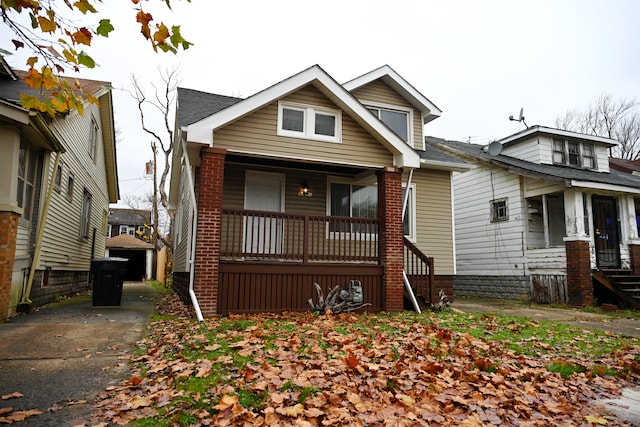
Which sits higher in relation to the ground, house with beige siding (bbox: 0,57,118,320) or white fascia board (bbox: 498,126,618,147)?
white fascia board (bbox: 498,126,618,147)

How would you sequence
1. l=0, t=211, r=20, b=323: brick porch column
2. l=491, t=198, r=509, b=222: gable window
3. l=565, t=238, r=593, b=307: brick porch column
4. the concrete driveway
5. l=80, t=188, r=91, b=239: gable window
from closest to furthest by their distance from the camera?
the concrete driveway
l=0, t=211, r=20, b=323: brick porch column
l=565, t=238, r=593, b=307: brick porch column
l=80, t=188, r=91, b=239: gable window
l=491, t=198, r=509, b=222: gable window

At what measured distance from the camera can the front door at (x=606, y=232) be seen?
13703mm

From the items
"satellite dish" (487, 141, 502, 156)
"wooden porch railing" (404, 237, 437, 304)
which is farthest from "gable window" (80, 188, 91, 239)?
"satellite dish" (487, 141, 502, 156)

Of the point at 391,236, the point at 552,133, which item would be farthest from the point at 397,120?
the point at 552,133

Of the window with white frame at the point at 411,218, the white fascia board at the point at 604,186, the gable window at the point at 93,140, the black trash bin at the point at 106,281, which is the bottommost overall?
the black trash bin at the point at 106,281

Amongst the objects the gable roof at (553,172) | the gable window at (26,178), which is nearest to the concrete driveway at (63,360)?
the gable window at (26,178)

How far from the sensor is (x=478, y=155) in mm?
15500

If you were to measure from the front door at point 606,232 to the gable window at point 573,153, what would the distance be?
2759 mm

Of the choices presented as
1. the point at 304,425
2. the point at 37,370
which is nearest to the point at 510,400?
the point at 304,425

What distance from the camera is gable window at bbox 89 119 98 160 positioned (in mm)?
14863

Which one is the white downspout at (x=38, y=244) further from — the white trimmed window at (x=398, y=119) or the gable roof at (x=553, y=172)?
the gable roof at (x=553, y=172)

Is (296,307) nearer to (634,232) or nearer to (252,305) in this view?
(252,305)

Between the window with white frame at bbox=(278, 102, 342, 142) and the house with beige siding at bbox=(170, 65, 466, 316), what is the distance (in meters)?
0.02

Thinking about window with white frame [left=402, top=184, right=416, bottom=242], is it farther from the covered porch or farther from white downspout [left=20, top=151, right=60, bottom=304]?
white downspout [left=20, top=151, right=60, bottom=304]
